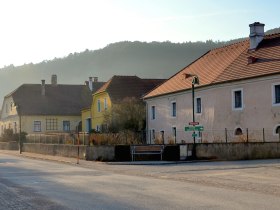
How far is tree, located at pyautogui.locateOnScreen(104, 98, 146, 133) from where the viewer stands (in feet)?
165

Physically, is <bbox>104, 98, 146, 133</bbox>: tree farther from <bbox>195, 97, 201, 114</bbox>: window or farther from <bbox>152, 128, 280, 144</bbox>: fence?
<bbox>195, 97, 201, 114</bbox>: window

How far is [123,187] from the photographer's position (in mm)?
17188

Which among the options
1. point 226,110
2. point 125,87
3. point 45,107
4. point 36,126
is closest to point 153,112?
point 125,87

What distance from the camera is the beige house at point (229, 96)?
37.5 meters

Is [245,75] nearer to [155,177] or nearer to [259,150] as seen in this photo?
[259,150]

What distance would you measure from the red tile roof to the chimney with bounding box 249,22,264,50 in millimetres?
404

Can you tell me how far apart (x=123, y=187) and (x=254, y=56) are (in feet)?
88.8

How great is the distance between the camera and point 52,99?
8294 cm

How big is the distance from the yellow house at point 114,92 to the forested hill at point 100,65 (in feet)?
233

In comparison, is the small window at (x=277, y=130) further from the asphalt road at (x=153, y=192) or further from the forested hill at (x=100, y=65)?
the forested hill at (x=100, y=65)

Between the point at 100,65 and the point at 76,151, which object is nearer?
the point at 76,151

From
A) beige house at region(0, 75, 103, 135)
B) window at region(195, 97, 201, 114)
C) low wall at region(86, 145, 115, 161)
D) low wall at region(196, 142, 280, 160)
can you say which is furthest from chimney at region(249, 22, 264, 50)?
beige house at region(0, 75, 103, 135)

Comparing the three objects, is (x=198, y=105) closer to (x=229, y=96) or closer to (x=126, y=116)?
(x=229, y=96)

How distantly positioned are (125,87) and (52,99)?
925 inches
